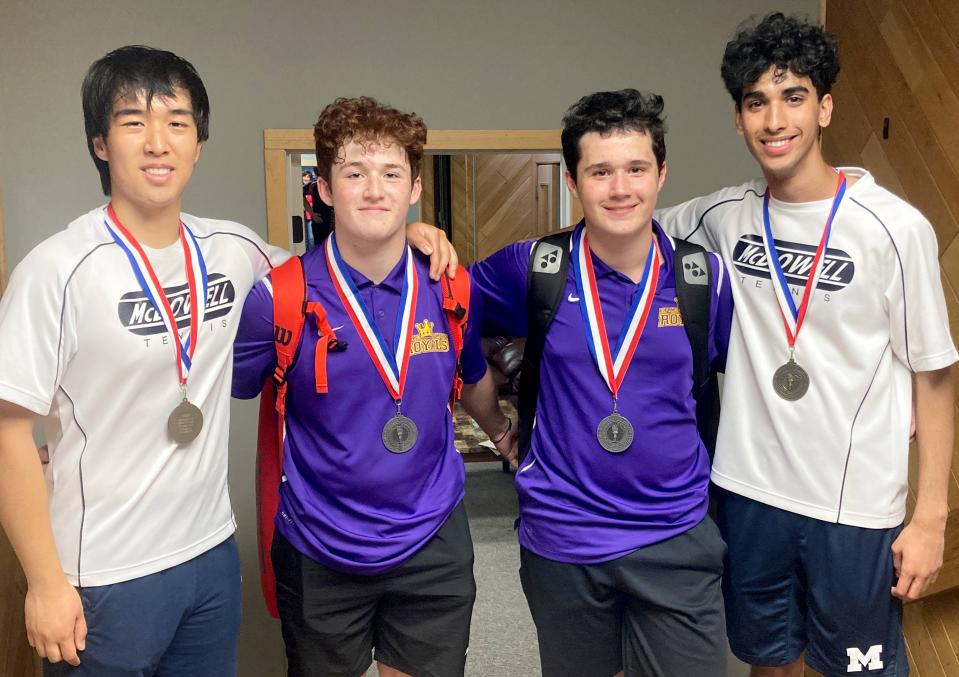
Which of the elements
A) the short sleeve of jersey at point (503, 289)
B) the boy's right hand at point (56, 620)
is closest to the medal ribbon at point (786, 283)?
the short sleeve of jersey at point (503, 289)

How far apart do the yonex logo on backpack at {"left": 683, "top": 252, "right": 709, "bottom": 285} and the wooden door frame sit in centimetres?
139

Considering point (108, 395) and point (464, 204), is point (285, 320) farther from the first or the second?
point (464, 204)

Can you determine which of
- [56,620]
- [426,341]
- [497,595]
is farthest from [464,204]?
[56,620]

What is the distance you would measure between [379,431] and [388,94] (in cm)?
181

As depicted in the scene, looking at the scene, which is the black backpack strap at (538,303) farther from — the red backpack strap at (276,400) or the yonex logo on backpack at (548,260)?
the red backpack strap at (276,400)

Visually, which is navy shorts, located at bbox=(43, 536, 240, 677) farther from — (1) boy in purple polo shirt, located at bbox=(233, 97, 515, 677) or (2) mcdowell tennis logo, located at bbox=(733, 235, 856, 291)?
(2) mcdowell tennis logo, located at bbox=(733, 235, 856, 291)

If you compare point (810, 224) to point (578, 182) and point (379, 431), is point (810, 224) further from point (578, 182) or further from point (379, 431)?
point (379, 431)

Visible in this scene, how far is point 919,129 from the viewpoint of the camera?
2.64 metres

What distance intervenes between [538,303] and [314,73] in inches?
67.5

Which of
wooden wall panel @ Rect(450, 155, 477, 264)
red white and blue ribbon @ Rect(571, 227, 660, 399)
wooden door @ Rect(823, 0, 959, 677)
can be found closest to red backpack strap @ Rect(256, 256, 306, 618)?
red white and blue ribbon @ Rect(571, 227, 660, 399)

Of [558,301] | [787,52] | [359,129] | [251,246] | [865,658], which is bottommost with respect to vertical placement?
[865,658]

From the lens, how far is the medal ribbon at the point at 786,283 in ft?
6.31

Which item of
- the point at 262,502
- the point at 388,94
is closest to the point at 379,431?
Answer: the point at 262,502

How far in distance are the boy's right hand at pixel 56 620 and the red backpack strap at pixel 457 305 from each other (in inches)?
37.2
